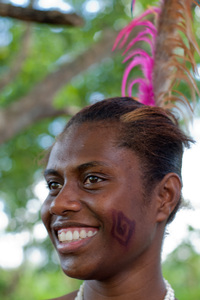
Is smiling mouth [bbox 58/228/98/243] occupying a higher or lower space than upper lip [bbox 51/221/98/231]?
lower

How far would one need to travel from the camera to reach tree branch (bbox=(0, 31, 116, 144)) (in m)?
6.49

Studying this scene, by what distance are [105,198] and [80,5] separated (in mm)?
6922

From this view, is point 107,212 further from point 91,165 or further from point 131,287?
point 131,287

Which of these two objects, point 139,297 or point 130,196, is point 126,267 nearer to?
point 139,297

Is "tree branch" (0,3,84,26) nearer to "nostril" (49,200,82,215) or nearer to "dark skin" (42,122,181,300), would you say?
"dark skin" (42,122,181,300)

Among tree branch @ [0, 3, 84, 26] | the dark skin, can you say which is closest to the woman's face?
the dark skin

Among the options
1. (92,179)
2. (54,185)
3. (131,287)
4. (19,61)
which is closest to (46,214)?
(54,185)

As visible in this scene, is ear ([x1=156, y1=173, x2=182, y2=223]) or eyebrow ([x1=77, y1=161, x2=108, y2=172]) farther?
ear ([x1=156, y1=173, x2=182, y2=223])

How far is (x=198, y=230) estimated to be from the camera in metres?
9.05

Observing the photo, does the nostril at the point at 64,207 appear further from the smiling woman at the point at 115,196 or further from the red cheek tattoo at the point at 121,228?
the red cheek tattoo at the point at 121,228

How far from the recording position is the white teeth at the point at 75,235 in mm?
1919

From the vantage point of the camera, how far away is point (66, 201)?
193 centimetres

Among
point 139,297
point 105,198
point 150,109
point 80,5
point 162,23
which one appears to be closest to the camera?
point 105,198

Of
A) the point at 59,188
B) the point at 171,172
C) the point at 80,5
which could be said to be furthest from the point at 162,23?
the point at 80,5
